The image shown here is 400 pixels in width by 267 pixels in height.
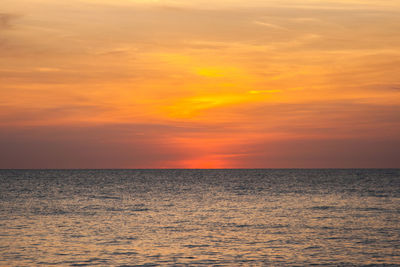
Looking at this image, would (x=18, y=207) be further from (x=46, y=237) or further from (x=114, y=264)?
(x=114, y=264)

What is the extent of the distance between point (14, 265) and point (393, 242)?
2614 cm

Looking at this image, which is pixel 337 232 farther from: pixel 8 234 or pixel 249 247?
pixel 8 234

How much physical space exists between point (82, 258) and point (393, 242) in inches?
875

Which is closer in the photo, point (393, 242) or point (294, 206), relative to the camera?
point (393, 242)

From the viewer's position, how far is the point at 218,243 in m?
36.3

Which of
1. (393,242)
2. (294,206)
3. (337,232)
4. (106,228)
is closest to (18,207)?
Result: (106,228)

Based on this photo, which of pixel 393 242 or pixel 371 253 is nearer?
pixel 371 253

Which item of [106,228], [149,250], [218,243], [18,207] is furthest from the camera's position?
[18,207]

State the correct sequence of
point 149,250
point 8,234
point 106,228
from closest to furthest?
point 149,250 → point 8,234 → point 106,228

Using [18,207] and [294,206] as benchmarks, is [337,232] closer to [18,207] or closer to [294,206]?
[294,206]

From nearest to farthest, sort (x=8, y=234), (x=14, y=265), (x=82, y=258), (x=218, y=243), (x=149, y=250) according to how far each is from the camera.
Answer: (x=14, y=265), (x=82, y=258), (x=149, y=250), (x=218, y=243), (x=8, y=234)

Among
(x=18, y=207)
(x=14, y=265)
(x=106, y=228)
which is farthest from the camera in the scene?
(x=18, y=207)

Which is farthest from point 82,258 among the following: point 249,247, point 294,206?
point 294,206

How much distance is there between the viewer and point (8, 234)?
3972 centimetres
